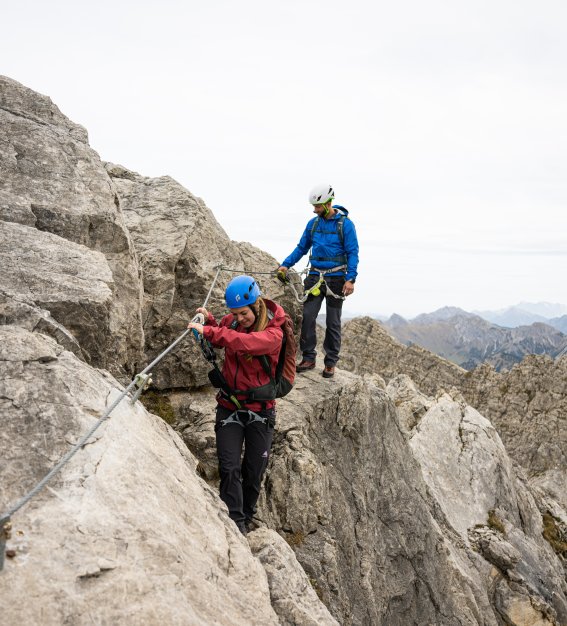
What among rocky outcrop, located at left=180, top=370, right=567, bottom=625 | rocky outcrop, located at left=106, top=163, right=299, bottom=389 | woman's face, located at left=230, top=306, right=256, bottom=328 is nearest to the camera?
woman's face, located at left=230, top=306, right=256, bottom=328

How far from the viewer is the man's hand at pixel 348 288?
16500mm

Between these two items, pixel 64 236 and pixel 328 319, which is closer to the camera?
pixel 64 236

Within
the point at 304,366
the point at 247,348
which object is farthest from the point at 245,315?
the point at 304,366

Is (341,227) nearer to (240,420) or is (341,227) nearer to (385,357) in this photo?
(240,420)

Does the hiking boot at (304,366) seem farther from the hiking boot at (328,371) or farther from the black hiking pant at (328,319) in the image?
A: the hiking boot at (328,371)

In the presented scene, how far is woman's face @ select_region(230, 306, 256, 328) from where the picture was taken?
10.3 m

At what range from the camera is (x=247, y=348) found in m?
9.73

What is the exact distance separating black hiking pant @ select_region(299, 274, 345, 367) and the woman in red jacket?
662 cm

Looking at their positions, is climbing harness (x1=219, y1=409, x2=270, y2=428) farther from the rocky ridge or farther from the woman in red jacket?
the rocky ridge

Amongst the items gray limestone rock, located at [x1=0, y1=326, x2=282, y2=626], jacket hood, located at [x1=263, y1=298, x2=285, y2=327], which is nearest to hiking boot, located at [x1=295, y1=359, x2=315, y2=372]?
jacket hood, located at [x1=263, y1=298, x2=285, y2=327]

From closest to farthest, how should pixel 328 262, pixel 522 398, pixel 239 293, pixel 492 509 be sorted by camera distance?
pixel 239 293, pixel 328 262, pixel 492 509, pixel 522 398

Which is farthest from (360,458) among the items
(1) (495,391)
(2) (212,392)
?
(1) (495,391)

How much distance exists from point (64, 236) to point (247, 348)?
5607mm

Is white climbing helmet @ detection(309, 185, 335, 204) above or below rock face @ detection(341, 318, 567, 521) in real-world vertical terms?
above
